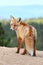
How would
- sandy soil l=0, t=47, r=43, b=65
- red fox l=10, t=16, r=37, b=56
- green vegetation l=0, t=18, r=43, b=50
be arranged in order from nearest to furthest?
sandy soil l=0, t=47, r=43, b=65 → red fox l=10, t=16, r=37, b=56 → green vegetation l=0, t=18, r=43, b=50

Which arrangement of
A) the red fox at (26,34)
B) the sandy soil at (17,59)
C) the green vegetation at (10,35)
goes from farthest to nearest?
the green vegetation at (10,35)
the red fox at (26,34)
the sandy soil at (17,59)

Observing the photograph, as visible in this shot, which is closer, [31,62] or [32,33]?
[31,62]

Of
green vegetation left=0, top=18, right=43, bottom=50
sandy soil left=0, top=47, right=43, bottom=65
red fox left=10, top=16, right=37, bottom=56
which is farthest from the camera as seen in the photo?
green vegetation left=0, top=18, right=43, bottom=50

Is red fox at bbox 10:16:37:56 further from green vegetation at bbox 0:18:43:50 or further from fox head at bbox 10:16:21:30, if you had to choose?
green vegetation at bbox 0:18:43:50

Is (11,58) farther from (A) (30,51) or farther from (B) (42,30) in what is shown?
(B) (42,30)

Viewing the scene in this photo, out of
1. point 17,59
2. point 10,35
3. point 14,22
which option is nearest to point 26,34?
point 14,22

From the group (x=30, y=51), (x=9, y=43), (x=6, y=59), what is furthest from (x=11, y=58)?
(x=9, y=43)

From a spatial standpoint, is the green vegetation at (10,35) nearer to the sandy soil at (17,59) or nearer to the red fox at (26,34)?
the red fox at (26,34)

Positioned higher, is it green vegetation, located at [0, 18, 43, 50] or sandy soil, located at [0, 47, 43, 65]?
sandy soil, located at [0, 47, 43, 65]

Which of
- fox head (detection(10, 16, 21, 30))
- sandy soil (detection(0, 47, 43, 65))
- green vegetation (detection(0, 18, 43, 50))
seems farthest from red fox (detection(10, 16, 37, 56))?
green vegetation (detection(0, 18, 43, 50))

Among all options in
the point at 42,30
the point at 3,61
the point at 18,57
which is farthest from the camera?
the point at 42,30

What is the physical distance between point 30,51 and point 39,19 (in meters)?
8.18

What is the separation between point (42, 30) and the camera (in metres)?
15.7

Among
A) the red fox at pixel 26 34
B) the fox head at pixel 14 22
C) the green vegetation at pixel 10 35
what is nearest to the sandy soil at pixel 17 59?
the red fox at pixel 26 34
